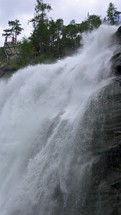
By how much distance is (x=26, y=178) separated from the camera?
1678 cm

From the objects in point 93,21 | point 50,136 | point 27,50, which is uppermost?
point 93,21

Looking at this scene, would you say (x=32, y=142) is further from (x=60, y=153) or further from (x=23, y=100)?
(x=23, y=100)

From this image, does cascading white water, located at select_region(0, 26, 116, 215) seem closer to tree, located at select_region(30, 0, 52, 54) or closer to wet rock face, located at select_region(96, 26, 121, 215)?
wet rock face, located at select_region(96, 26, 121, 215)

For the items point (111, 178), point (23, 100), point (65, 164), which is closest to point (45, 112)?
point (23, 100)

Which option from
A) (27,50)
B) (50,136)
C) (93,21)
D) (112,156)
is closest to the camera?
(112,156)

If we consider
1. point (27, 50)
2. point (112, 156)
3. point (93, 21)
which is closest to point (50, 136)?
point (112, 156)

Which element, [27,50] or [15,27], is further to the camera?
[15,27]

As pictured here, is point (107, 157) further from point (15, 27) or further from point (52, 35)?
point (15, 27)

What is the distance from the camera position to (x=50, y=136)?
692 inches

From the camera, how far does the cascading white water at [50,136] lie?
49.1 ft

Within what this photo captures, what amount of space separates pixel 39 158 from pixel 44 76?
342 inches

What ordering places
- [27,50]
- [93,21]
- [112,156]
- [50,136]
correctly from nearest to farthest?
[112,156], [50,136], [27,50], [93,21]

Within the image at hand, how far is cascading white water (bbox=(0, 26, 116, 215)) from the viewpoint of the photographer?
15.0m

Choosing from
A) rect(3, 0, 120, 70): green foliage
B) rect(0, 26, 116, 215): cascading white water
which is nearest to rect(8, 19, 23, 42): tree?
rect(3, 0, 120, 70): green foliage
